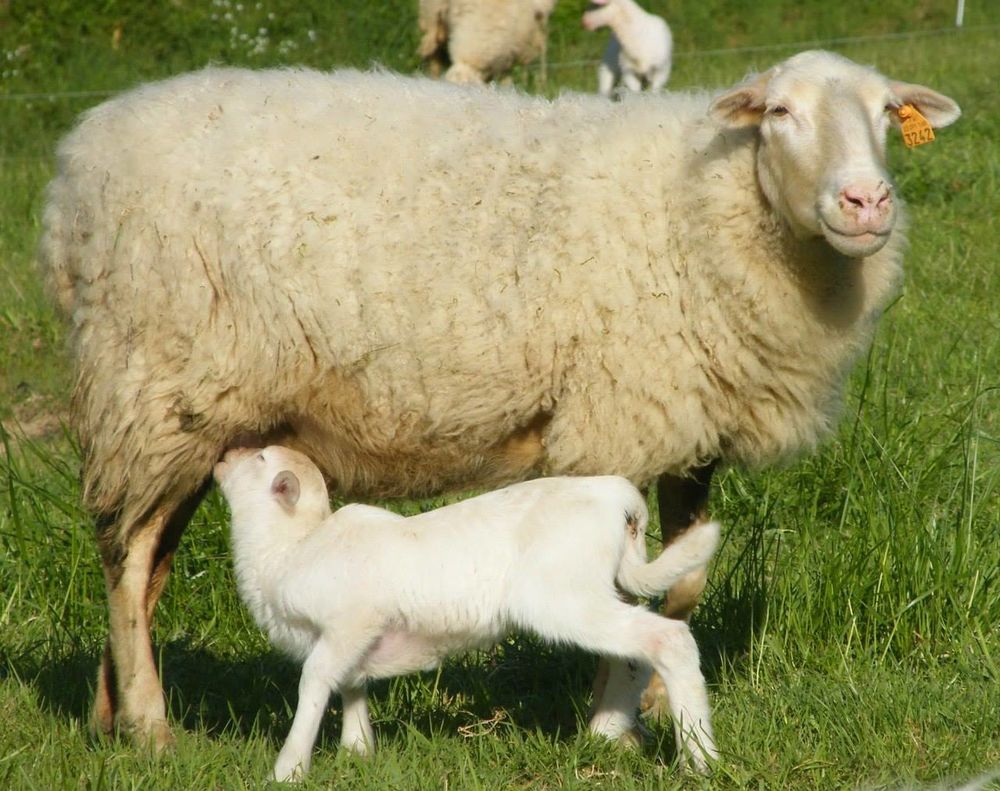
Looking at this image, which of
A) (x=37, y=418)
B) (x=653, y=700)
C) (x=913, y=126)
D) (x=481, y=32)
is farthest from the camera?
(x=481, y=32)

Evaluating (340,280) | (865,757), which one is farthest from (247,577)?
(865,757)

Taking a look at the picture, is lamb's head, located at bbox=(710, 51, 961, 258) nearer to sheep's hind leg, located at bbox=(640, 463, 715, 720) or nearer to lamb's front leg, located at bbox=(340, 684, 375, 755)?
sheep's hind leg, located at bbox=(640, 463, 715, 720)

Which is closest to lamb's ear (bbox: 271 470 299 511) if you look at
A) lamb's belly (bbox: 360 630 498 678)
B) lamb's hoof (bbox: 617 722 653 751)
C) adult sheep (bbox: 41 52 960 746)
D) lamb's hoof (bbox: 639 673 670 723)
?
adult sheep (bbox: 41 52 960 746)

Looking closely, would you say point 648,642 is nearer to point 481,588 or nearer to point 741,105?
point 481,588

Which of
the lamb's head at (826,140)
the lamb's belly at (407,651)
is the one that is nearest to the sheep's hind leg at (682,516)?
the lamb's head at (826,140)

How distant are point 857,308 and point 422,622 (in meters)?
1.42

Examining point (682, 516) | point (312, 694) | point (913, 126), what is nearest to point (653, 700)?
point (682, 516)

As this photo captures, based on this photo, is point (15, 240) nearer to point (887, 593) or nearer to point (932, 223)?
point (932, 223)

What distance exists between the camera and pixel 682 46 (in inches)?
622

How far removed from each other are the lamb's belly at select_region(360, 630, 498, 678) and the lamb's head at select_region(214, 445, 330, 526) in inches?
15.5

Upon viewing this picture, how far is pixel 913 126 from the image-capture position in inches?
149

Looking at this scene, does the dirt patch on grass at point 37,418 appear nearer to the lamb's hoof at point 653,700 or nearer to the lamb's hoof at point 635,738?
the lamb's hoof at point 653,700

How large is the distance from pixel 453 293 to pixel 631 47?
918cm

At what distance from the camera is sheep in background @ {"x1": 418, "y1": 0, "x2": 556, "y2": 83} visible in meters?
11.4
